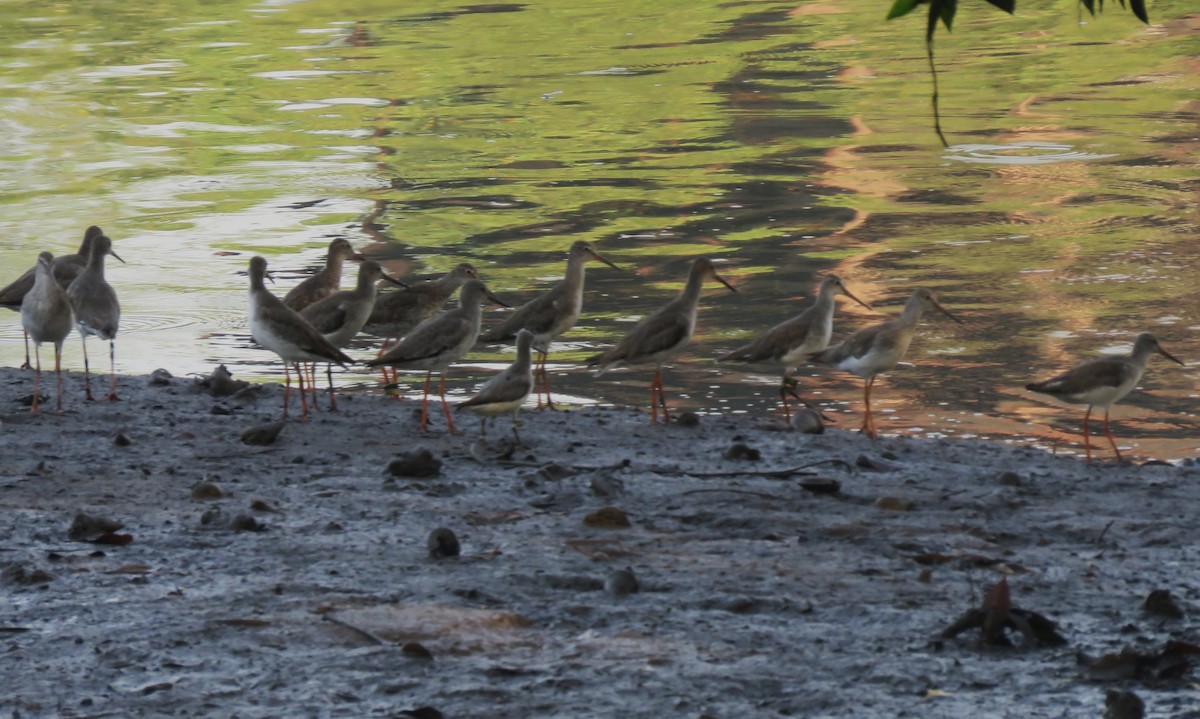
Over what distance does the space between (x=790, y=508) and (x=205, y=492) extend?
278 cm

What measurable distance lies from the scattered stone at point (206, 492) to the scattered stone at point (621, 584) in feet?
7.76

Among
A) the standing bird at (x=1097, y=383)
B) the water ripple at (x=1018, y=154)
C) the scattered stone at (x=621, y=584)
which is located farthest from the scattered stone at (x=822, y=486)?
the water ripple at (x=1018, y=154)

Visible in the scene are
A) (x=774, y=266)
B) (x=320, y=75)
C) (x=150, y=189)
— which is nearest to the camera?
(x=774, y=266)

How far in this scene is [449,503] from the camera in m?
8.34

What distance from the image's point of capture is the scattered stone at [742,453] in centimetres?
938

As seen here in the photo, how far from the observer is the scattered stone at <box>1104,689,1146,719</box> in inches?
219

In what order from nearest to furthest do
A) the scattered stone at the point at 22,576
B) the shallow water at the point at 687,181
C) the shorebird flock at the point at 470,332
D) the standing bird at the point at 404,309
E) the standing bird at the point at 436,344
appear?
the scattered stone at the point at 22,576, the shorebird flock at the point at 470,332, the standing bird at the point at 436,344, the standing bird at the point at 404,309, the shallow water at the point at 687,181

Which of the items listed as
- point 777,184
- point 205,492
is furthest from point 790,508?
point 777,184

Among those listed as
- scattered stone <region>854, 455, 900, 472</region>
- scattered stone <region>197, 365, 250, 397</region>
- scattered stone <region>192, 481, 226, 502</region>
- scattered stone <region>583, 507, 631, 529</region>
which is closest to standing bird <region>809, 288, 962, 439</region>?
scattered stone <region>854, 455, 900, 472</region>

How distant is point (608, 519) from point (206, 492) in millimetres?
1985

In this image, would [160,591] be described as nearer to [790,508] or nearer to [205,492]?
[205,492]

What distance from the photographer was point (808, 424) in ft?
33.4

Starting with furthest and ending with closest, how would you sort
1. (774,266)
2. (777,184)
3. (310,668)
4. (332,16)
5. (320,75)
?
(332,16), (320,75), (777,184), (774,266), (310,668)

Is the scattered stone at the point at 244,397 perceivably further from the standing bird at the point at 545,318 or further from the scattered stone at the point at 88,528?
the scattered stone at the point at 88,528
